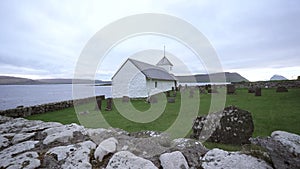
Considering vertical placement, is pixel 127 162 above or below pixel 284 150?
below

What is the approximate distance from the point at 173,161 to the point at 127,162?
758mm

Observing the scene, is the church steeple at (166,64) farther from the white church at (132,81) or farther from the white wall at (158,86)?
the white church at (132,81)

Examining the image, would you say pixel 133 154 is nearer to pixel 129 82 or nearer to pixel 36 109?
pixel 36 109

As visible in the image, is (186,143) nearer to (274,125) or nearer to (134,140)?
(134,140)

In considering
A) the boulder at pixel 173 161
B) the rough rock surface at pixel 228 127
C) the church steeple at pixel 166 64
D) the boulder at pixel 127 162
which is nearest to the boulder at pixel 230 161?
the boulder at pixel 173 161

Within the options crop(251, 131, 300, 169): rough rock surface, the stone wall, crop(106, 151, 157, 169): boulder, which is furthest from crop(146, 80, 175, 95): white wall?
crop(251, 131, 300, 169): rough rock surface

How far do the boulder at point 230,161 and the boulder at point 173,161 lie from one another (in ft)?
1.15

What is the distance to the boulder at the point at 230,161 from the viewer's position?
7.87ft

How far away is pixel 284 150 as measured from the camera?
8.15 ft

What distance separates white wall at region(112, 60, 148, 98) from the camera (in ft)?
71.9

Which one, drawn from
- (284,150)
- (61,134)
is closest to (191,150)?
(284,150)

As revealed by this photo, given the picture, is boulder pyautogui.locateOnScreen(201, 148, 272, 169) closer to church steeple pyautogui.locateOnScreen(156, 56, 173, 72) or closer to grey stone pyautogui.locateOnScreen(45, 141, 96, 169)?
grey stone pyautogui.locateOnScreen(45, 141, 96, 169)

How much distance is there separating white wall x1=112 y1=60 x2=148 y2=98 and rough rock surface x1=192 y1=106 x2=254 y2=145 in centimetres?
1685

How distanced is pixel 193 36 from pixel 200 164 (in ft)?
24.2
